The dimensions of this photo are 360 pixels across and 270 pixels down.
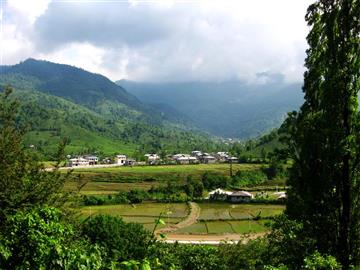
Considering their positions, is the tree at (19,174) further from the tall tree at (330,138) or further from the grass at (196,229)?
the grass at (196,229)

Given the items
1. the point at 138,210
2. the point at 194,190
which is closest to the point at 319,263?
the point at 138,210

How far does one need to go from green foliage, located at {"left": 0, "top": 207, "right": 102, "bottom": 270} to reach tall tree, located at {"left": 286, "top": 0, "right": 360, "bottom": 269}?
9492 millimetres

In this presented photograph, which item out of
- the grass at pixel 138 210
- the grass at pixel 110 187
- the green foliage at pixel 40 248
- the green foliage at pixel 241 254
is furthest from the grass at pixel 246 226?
the green foliage at pixel 40 248

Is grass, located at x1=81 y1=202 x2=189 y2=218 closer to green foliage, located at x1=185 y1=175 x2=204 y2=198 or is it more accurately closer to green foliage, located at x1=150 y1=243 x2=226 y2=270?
green foliage, located at x1=185 y1=175 x2=204 y2=198

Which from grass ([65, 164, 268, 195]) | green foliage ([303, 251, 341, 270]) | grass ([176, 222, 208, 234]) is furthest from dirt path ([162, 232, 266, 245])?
grass ([65, 164, 268, 195])

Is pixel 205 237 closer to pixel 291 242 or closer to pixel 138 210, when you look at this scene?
pixel 138 210

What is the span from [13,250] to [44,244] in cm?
62

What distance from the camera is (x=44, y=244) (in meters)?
6.21

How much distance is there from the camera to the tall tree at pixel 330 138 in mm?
13312

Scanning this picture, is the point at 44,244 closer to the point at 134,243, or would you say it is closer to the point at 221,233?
the point at 134,243

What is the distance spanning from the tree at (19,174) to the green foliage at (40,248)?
4463 mm

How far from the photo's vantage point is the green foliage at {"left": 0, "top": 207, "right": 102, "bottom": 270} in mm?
5539

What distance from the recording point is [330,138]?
13734 mm

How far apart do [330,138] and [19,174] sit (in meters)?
10.0
